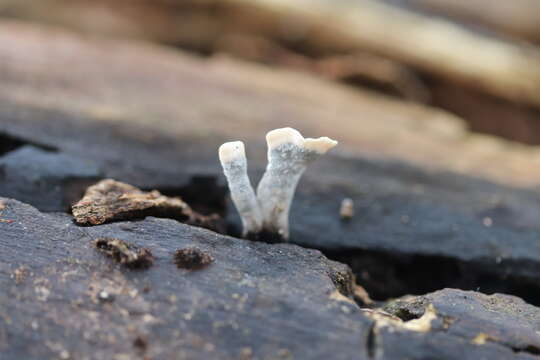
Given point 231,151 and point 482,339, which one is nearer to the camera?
point 482,339

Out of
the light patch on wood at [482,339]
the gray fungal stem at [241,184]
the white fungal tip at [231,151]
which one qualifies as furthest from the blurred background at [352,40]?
the light patch on wood at [482,339]

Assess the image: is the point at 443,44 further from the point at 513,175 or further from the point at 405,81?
the point at 513,175

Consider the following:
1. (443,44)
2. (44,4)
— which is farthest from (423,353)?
(44,4)

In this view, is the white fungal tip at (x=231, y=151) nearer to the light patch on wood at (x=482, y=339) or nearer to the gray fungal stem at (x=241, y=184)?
the gray fungal stem at (x=241, y=184)

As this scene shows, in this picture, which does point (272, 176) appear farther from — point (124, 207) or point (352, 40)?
point (352, 40)

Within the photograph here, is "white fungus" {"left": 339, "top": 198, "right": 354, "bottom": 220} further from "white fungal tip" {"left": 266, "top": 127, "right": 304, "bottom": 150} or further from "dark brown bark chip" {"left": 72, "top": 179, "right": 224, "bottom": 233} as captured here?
"white fungal tip" {"left": 266, "top": 127, "right": 304, "bottom": 150}

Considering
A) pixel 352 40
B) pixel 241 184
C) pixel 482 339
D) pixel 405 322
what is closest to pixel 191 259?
pixel 241 184

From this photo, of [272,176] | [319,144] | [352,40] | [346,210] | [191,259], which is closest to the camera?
[191,259]
